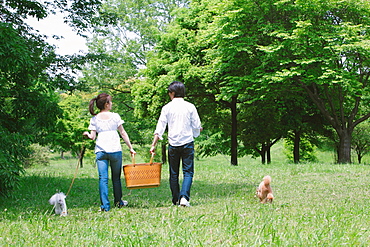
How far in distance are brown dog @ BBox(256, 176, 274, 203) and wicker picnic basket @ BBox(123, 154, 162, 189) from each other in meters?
1.83

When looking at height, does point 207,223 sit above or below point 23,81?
below

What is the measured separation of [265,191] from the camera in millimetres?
6891

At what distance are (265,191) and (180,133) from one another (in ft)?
5.95

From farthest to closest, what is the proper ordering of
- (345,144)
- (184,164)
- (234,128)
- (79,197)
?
(234,128), (345,144), (79,197), (184,164)

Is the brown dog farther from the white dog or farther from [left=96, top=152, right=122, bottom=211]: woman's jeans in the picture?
the white dog

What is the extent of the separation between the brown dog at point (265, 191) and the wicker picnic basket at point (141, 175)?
6.02 ft

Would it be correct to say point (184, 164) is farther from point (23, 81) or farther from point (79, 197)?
point (23, 81)

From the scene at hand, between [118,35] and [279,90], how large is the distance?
20512 millimetres

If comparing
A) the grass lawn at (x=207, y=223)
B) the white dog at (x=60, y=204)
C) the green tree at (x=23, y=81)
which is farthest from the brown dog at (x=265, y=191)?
the green tree at (x=23, y=81)

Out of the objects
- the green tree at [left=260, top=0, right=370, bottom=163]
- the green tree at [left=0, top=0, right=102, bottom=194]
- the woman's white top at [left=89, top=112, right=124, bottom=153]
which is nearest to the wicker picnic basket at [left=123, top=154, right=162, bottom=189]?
the woman's white top at [left=89, top=112, right=124, bottom=153]

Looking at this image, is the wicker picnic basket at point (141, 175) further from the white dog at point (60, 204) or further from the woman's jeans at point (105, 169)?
the white dog at point (60, 204)

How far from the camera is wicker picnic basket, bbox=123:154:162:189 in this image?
6.79m

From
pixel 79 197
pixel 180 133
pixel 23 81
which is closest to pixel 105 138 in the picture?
pixel 180 133

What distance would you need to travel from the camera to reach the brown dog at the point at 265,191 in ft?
22.1
